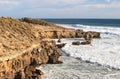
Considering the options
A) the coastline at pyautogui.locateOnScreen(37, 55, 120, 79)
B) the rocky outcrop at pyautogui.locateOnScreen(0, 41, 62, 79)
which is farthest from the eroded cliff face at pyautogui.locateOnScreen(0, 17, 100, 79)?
the coastline at pyautogui.locateOnScreen(37, 55, 120, 79)

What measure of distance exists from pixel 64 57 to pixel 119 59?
4.00 metres

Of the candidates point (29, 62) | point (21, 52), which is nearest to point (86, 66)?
point (29, 62)

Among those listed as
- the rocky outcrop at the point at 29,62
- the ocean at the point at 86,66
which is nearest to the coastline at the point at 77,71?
the ocean at the point at 86,66

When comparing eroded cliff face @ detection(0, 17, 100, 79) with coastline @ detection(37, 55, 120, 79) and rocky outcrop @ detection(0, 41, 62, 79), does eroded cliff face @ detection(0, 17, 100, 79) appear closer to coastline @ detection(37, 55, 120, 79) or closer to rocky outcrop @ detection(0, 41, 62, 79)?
rocky outcrop @ detection(0, 41, 62, 79)

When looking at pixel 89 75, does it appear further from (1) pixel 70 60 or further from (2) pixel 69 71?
(1) pixel 70 60

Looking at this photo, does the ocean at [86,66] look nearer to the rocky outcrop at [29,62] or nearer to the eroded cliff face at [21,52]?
the rocky outcrop at [29,62]

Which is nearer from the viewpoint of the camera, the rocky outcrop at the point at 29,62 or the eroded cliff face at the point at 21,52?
the rocky outcrop at the point at 29,62

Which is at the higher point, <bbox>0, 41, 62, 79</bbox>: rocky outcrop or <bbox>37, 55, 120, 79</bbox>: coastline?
<bbox>0, 41, 62, 79</bbox>: rocky outcrop

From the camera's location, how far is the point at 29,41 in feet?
61.4

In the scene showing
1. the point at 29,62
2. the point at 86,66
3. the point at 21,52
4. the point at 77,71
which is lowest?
the point at 86,66

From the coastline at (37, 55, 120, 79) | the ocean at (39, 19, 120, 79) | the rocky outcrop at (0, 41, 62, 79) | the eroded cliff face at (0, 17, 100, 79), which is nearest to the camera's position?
the rocky outcrop at (0, 41, 62, 79)

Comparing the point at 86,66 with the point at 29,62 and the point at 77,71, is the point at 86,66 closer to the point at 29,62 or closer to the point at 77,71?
the point at 77,71

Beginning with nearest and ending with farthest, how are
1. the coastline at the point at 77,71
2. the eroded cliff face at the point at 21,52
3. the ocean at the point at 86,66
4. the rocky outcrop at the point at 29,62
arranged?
the rocky outcrop at the point at 29,62 → the eroded cliff face at the point at 21,52 → the coastline at the point at 77,71 → the ocean at the point at 86,66

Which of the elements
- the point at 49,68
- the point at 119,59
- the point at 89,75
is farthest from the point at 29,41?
the point at 119,59
